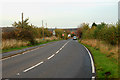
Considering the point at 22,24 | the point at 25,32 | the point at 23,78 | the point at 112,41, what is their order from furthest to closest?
1. the point at 22,24
2. the point at 25,32
3. the point at 112,41
4. the point at 23,78

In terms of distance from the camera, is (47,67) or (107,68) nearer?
(107,68)

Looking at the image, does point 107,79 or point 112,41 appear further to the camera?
point 112,41

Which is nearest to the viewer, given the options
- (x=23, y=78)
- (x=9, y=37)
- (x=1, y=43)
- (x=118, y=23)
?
(x=23, y=78)

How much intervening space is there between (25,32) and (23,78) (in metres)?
23.2

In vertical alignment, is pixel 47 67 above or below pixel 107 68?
below

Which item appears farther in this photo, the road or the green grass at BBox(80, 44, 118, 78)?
the road

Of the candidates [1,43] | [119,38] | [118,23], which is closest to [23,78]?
[119,38]

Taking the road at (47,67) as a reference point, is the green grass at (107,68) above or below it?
above

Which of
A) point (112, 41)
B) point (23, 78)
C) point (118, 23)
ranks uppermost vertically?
point (118, 23)

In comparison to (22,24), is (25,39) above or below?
below

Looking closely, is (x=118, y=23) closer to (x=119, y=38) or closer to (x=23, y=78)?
(x=119, y=38)

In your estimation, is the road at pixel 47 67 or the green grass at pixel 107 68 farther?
the road at pixel 47 67

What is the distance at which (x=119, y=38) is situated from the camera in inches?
624

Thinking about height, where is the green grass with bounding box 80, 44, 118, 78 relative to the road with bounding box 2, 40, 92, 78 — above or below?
above
